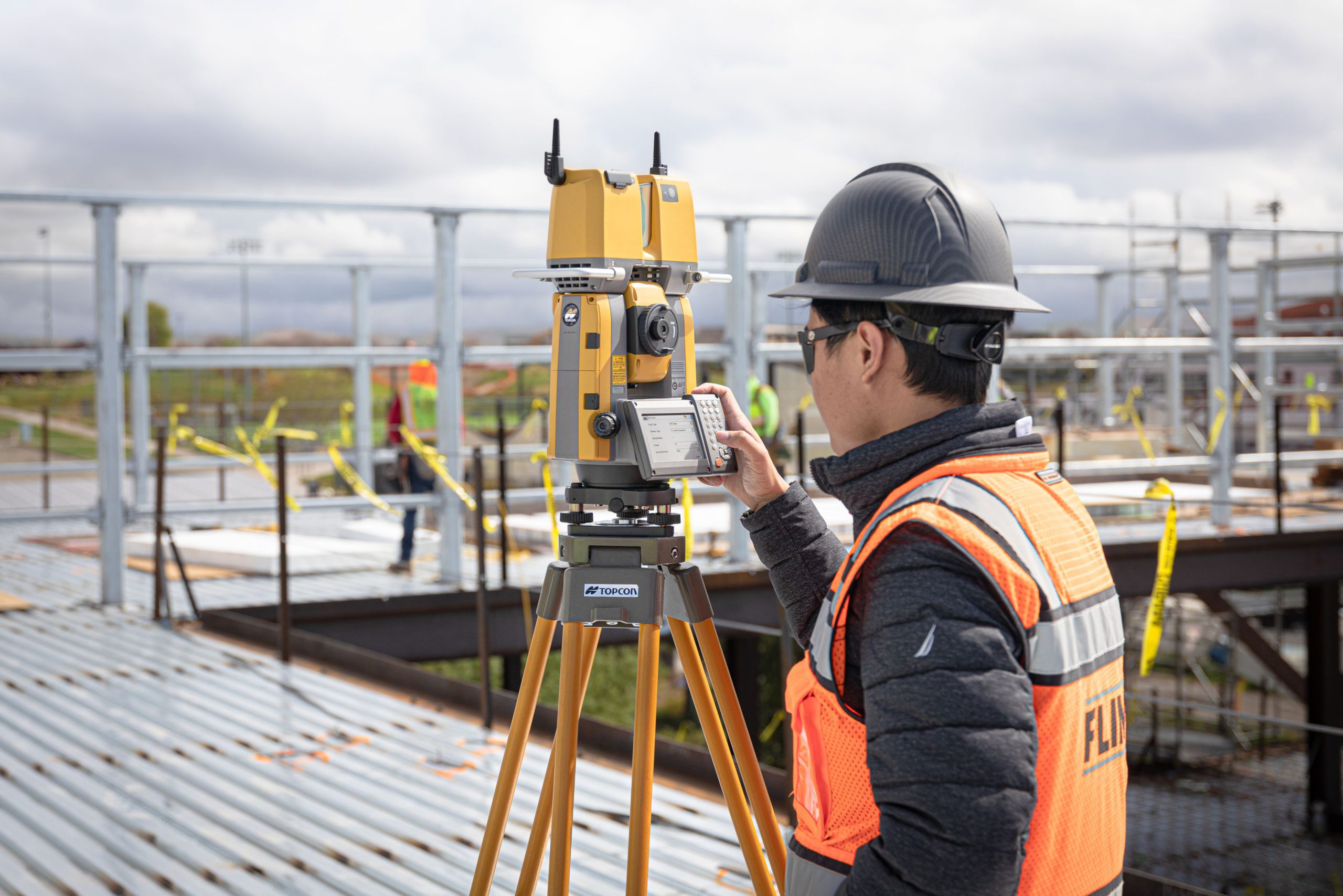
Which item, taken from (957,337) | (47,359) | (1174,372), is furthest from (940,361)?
(1174,372)

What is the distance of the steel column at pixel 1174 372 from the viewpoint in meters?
10.2

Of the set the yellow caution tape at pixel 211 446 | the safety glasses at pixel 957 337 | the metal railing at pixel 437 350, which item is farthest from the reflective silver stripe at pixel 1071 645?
the yellow caution tape at pixel 211 446

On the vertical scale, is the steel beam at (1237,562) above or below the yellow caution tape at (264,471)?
below

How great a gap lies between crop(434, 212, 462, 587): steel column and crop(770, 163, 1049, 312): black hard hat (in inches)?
202

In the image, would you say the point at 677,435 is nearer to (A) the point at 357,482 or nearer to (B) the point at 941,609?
(B) the point at 941,609

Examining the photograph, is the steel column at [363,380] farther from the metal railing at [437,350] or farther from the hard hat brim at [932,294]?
the hard hat brim at [932,294]

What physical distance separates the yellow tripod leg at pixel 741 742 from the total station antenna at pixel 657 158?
2.47 feet

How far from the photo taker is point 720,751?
6.61ft

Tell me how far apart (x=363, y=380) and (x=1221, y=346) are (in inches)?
218

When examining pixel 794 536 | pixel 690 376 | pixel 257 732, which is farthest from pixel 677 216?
pixel 257 732

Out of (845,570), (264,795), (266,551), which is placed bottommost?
(264,795)

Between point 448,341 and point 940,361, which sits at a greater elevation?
point 448,341

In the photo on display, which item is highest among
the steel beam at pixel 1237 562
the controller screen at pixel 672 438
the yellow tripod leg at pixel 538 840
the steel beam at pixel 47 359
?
the steel beam at pixel 47 359

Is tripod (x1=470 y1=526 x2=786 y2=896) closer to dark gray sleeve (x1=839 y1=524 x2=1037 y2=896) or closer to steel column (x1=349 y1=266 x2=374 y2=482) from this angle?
dark gray sleeve (x1=839 y1=524 x2=1037 y2=896)
